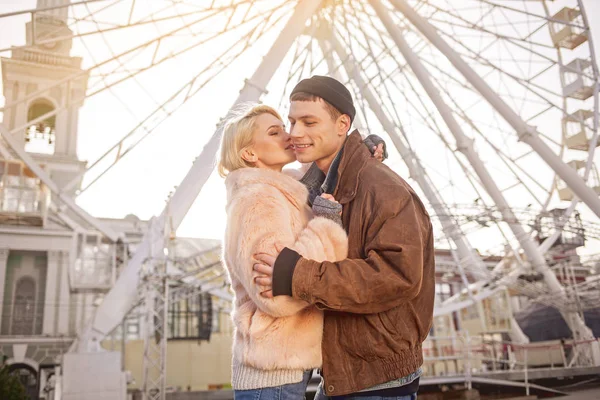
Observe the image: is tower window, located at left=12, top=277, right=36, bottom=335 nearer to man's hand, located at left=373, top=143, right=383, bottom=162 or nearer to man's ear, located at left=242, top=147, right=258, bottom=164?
man's ear, located at left=242, top=147, right=258, bottom=164

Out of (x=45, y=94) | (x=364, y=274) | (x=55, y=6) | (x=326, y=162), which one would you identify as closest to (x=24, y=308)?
(x=45, y=94)

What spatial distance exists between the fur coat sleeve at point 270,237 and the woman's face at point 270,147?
0.29 meters

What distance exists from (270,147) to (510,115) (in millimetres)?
10231

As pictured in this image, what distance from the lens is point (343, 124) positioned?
239 cm

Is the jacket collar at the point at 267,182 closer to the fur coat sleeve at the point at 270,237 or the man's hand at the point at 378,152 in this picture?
the fur coat sleeve at the point at 270,237

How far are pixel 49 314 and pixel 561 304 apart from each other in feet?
67.7

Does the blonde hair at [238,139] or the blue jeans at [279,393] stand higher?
the blonde hair at [238,139]

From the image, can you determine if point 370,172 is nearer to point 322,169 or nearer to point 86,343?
point 322,169

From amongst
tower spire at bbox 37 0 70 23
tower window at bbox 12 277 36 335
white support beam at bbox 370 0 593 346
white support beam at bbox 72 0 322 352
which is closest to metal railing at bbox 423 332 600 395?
white support beam at bbox 370 0 593 346

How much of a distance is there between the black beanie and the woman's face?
21 cm

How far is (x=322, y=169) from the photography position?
2512 millimetres

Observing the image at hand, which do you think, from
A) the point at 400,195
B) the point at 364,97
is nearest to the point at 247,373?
the point at 400,195

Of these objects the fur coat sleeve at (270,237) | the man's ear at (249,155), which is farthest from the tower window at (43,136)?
the fur coat sleeve at (270,237)

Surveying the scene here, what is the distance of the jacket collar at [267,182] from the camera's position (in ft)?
7.39
